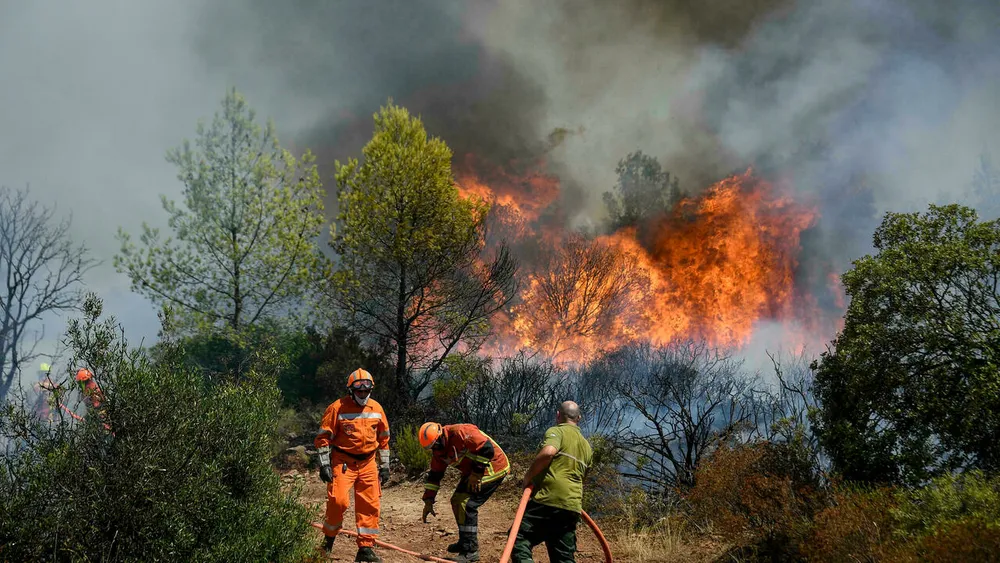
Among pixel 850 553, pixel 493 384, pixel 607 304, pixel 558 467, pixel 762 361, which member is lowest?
pixel 850 553

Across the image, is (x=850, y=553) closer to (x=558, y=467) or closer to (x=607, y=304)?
(x=558, y=467)

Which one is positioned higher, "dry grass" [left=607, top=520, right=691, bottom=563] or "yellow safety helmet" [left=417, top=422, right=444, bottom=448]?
"yellow safety helmet" [left=417, top=422, right=444, bottom=448]

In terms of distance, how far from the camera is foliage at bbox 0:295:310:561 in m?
5.05

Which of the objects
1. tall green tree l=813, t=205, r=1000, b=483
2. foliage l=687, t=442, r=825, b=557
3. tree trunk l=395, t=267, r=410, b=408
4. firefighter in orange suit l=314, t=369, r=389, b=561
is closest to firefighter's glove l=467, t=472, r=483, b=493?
firefighter in orange suit l=314, t=369, r=389, b=561

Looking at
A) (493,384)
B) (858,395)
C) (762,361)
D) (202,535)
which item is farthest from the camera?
(762,361)

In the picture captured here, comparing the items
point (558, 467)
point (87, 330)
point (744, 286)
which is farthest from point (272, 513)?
point (744, 286)

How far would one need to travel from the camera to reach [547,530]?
18.7 ft

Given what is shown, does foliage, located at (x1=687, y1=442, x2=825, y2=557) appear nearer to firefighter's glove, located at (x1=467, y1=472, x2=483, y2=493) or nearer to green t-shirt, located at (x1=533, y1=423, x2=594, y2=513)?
firefighter's glove, located at (x1=467, y1=472, x2=483, y2=493)

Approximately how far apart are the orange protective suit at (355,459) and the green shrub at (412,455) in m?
7.00

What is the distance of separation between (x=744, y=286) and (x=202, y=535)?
2866 cm

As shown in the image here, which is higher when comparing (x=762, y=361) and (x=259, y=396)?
(x=762, y=361)

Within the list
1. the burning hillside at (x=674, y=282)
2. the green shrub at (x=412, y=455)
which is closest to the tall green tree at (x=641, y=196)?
the burning hillside at (x=674, y=282)

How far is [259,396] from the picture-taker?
739 cm

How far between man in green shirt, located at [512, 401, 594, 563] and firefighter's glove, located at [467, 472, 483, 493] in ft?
6.76
